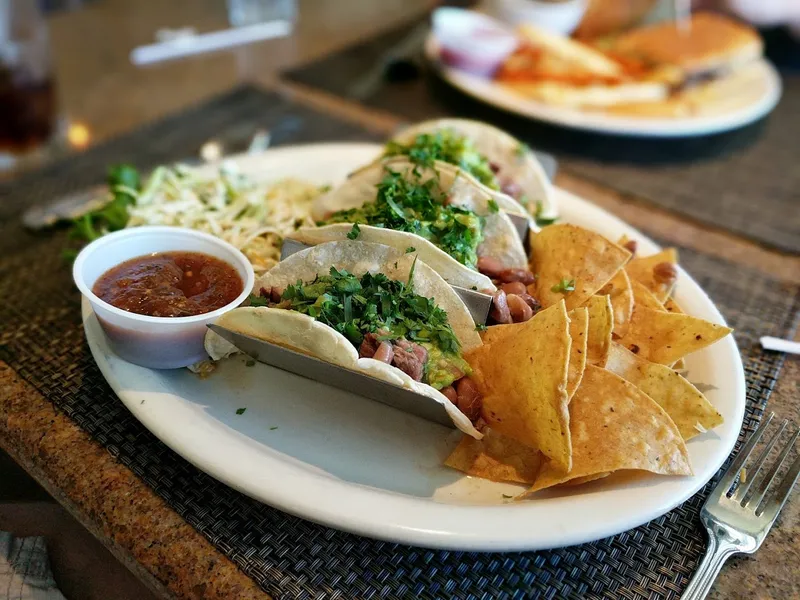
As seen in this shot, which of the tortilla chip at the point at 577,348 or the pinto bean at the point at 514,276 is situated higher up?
the tortilla chip at the point at 577,348

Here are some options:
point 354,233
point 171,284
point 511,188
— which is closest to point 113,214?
point 171,284

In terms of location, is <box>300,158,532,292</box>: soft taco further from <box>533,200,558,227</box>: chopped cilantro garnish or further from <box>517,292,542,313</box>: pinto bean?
<box>533,200,558,227</box>: chopped cilantro garnish

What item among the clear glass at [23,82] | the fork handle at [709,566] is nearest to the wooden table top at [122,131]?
the fork handle at [709,566]

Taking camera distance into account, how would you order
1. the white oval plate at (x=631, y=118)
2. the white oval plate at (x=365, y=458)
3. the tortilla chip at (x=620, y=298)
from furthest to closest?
the white oval plate at (x=631, y=118) → the tortilla chip at (x=620, y=298) → the white oval plate at (x=365, y=458)

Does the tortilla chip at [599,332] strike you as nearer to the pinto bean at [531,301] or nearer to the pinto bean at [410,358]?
the pinto bean at [531,301]

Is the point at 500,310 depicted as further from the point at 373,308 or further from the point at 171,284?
the point at 171,284

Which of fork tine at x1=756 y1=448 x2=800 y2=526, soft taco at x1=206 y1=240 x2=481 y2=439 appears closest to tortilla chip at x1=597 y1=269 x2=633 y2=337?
soft taco at x1=206 y1=240 x2=481 y2=439

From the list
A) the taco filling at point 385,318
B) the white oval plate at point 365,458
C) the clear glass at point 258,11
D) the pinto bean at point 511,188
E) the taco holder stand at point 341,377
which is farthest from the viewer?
the clear glass at point 258,11
